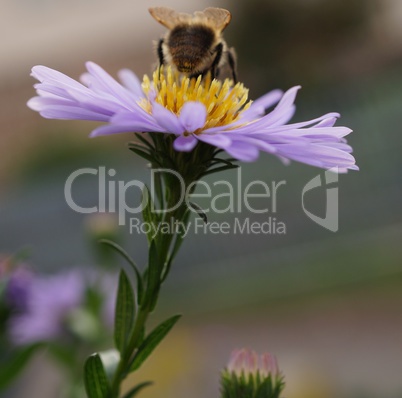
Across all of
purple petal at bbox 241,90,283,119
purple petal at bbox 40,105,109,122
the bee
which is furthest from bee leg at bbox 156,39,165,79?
purple petal at bbox 40,105,109,122

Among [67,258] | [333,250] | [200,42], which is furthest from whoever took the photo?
[67,258]

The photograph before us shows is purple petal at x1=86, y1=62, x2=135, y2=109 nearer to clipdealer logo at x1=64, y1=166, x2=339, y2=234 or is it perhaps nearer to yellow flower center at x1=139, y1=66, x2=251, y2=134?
yellow flower center at x1=139, y1=66, x2=251, y2=134

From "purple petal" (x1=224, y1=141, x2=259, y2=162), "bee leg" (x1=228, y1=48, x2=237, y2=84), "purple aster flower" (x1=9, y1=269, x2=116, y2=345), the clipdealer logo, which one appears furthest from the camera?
the clipdealer logo

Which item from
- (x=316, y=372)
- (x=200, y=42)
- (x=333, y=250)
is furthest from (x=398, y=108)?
(x=200, y=42)

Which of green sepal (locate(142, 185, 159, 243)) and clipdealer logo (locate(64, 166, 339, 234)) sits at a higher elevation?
clipdealer logo (locate(64, 166, 339, 234))

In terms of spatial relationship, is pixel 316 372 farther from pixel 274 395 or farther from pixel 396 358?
pixel 274 395

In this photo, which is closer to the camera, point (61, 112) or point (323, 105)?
point (61, 112)

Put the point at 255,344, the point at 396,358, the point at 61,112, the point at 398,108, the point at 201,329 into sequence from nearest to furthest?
the point at 61,112 < the point at 396,358 < the point at 255,344 < the point at 201,329 < the point at 398,108
